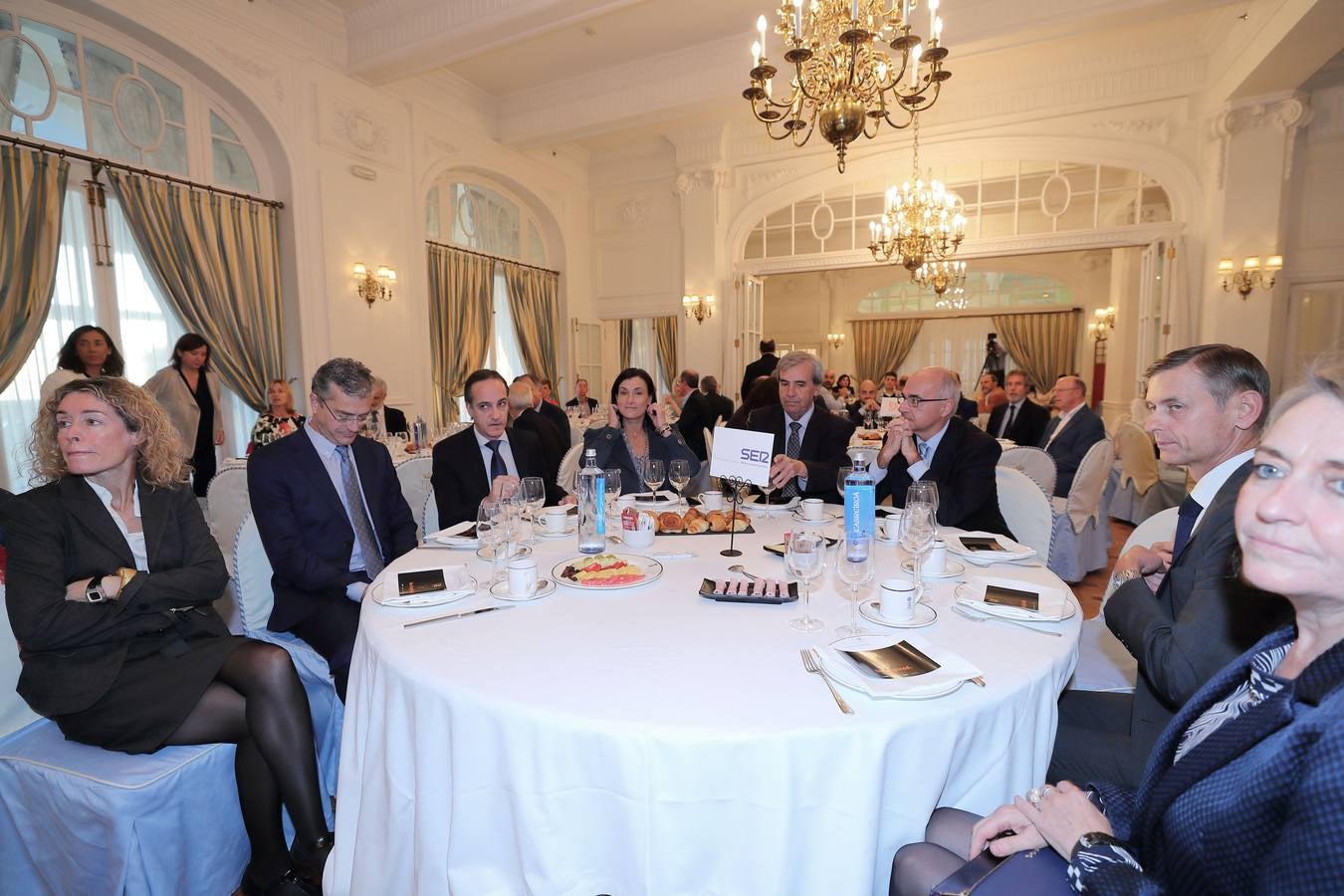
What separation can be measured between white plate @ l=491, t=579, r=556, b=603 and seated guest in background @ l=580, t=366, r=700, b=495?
1.63 meters

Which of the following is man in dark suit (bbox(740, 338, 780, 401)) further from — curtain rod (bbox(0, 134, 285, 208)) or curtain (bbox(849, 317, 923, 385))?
curtain (bbox(849, 317, 923, 385))

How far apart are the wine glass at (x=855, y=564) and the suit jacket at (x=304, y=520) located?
1.77m

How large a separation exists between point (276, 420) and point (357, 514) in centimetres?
291

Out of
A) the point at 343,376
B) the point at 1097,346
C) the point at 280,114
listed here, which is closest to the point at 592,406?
the point at 280,114

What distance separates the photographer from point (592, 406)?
395 inches

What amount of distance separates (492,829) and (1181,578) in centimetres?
167

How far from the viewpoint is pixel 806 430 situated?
3.70 metres

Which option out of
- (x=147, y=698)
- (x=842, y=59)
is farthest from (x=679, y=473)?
(x=842, y=59)

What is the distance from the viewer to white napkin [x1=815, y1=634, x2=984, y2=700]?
121cm

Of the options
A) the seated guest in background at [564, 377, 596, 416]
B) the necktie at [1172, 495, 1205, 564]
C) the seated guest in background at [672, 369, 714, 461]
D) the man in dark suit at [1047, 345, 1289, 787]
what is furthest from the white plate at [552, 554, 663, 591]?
the seated guest in background at [564, 377, 596, 416]

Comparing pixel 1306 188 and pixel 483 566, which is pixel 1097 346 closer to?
pixel 1306 188

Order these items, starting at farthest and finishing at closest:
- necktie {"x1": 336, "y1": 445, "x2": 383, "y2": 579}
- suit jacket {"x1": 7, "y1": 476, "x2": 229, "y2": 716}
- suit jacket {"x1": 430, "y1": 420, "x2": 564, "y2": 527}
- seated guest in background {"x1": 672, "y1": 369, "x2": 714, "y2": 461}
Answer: seated guest in background {"x1": 672, "y1": 369, "x2": 714, "y2": 461} → suit jacket {"x1": 430, "y1": 420, "x2": 564, "y2": 527} → necktie {"x1": 336, "y1": 445, "x2": 383, "y2": 579} → suit jacket {"x1": 7, "y1": 476, "x2": 229, "y2": 716}

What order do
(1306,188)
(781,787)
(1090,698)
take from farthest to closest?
(1306,188) → (1090,698) → (781,787)

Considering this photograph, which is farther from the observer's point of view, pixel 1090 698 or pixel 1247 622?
pixel 1090 698
